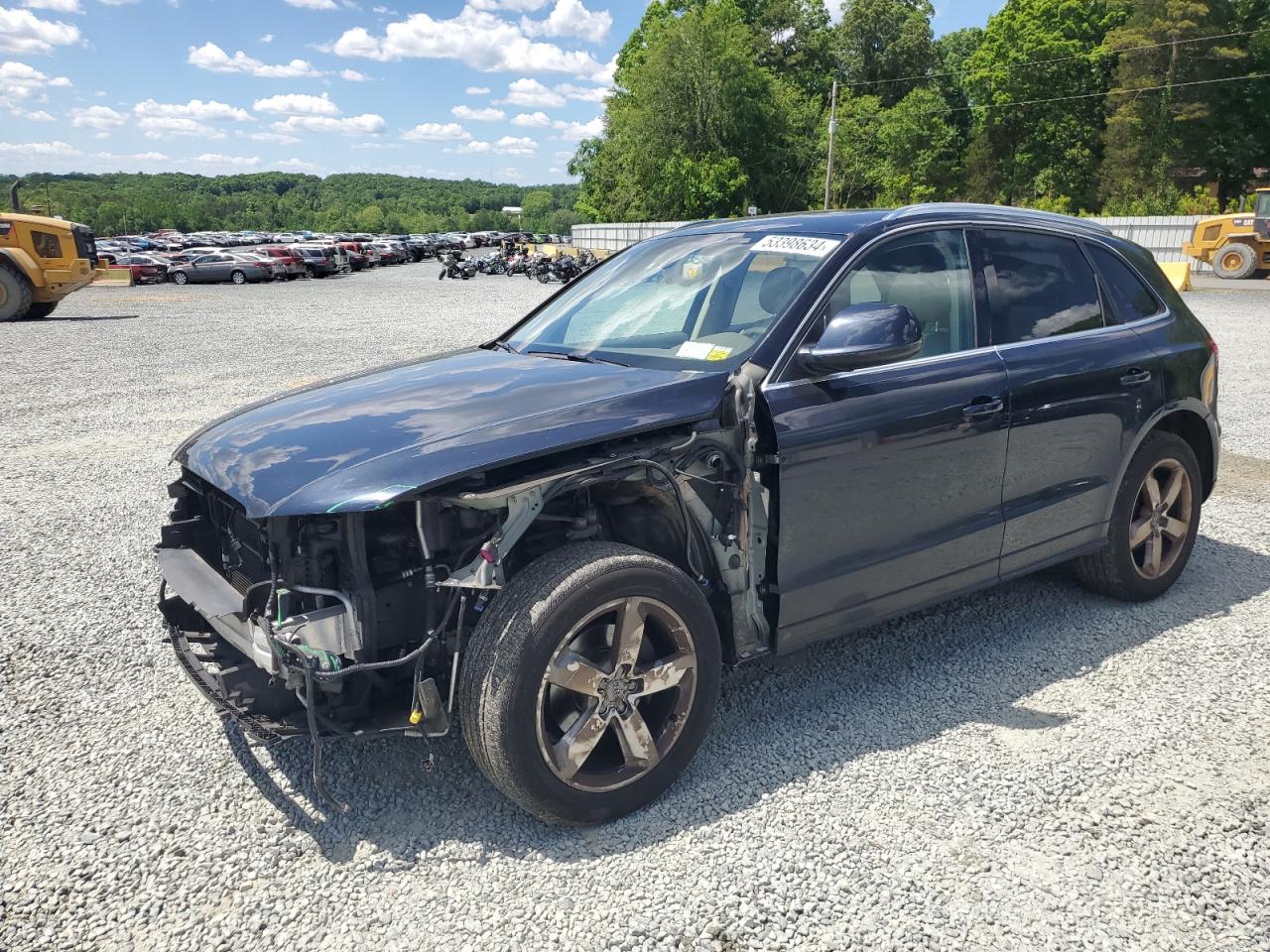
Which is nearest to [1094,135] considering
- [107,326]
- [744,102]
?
[744,102]

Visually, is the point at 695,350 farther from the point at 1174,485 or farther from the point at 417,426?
the point at 1174,485

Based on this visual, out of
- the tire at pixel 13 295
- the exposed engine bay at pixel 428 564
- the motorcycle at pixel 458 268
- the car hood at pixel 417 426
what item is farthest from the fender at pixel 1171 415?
the motorcycle at pixel 458 268

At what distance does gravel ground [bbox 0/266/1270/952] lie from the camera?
7.86 ft

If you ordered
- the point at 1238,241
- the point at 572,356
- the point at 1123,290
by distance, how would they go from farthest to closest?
the point at 1238,241 < the point at 1123,290 < the point at 572,356

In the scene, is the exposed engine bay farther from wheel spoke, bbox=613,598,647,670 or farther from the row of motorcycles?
the row of motorcycles

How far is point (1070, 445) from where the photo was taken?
151 inches

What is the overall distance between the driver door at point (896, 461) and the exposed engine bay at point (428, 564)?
14 centimetres

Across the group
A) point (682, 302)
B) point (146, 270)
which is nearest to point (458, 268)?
point (146, 270)

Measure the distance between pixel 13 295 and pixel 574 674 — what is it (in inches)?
812

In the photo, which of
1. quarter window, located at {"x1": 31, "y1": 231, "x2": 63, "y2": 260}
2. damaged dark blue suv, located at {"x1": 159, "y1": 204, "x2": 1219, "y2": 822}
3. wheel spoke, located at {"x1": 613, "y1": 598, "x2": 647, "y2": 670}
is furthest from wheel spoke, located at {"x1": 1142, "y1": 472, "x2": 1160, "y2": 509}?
quarter window, located at {"x1": 31, "y1": 231, "x2": 63, "y2": 260}

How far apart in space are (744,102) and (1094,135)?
70.9ft

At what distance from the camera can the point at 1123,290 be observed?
4258mm

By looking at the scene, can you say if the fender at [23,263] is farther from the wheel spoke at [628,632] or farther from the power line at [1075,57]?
the power line at [1075,57]

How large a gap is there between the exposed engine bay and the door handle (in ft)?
Result: 3.08
